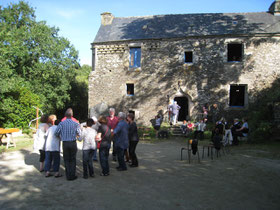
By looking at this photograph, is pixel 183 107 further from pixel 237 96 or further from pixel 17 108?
pixel 17 108

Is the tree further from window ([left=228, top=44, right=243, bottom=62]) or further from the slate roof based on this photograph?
window ([left=228, top=44, right=243, bottom=62])

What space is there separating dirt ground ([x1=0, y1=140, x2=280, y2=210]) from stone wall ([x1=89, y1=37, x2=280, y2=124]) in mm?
9574

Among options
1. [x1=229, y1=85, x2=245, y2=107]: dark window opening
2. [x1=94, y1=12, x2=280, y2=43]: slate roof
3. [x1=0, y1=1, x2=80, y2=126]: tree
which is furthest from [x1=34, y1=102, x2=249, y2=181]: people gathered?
[x1=0, y1=1, x2=80, y2=126]: tree

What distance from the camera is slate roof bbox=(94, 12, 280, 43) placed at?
15.5 metres

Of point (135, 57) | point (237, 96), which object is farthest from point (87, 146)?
point (237, 96)

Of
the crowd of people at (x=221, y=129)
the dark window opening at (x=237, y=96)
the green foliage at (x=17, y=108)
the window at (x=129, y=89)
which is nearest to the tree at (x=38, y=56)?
the green foliage at (x=17, y=108)

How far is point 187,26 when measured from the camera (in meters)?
16.7

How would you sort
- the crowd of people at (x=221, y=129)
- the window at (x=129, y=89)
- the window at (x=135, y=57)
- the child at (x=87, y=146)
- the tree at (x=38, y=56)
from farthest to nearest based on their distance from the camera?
the tree at (x=38, y=56) → the window at (x=129, y=89) → the window at (x=135, y=57) → the crowd of people at (x=221, y=129) → the child at (x=87, y=146)

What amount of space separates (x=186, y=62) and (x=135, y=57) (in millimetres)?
4164

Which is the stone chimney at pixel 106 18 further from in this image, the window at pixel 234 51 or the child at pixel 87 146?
the child at pixel 87 146

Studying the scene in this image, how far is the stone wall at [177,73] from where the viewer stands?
49.1 feet

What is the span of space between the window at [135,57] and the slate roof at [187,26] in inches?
37.2

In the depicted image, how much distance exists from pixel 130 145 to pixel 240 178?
121 inches

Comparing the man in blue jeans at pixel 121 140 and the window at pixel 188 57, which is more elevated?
the window at pixel 188 57
